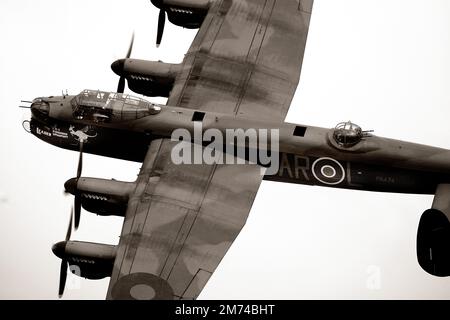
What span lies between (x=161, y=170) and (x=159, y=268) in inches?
173

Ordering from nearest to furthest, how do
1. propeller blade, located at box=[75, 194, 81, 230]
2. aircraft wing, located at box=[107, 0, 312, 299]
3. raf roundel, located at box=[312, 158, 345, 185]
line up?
aircraft wing, located at box=[107, 0, 312, 299] < propeller blade, located at box=[75, 194, 81, 230] < raf roundel, located at box=[312, 158, 345, 185]

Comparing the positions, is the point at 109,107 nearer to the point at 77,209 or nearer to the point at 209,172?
the point at 77,209

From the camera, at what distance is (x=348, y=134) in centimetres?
2752

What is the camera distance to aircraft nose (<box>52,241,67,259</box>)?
85.5 ft

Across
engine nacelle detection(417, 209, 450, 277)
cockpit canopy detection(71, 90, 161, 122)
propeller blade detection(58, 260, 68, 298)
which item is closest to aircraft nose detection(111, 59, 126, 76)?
cockpit canopy detection(71, 90, 161, 122)

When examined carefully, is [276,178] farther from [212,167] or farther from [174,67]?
[174,67]

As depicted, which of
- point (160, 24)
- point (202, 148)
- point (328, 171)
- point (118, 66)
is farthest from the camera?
point (160, 24)

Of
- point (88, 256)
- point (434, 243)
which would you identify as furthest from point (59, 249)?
point (434, 243)

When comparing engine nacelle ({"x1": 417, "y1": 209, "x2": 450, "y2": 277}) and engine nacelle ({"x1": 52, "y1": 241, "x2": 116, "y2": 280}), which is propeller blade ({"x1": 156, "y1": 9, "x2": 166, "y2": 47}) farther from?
engine nacelle ({"x1": 417, "y1": 209, "x2": 450, "y2": 277})

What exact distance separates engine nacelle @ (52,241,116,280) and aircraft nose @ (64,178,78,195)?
216 cm

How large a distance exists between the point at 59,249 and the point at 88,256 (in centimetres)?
110

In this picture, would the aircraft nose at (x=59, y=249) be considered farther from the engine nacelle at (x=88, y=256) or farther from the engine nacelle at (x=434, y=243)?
the engine nacelle at (x=434, y=243)

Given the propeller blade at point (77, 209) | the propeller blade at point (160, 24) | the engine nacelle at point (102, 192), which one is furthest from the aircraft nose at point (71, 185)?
the propeller blade at point (160, 24)

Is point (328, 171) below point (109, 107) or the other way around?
below
